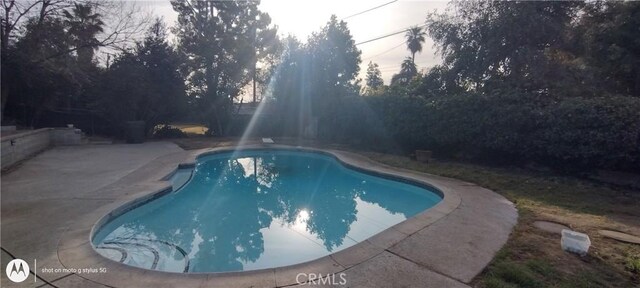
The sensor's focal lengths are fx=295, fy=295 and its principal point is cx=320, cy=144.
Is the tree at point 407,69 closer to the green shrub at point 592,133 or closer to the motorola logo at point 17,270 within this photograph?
the green shrub at point 592,133

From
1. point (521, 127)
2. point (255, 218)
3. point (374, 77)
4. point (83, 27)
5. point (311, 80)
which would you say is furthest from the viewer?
point (374, 77)

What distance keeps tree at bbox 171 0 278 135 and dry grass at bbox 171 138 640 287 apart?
508 inches

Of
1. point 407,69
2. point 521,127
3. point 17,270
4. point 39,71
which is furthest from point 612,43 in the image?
point 407,69

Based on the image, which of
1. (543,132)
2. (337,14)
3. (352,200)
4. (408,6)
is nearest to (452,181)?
(352,200)

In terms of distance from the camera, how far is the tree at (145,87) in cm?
1355

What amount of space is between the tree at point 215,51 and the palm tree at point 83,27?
4.53 m

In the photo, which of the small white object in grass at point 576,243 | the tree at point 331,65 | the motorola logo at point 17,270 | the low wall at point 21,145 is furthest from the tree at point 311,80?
the motorola logo at point 17,270

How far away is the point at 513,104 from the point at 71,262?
1003cm

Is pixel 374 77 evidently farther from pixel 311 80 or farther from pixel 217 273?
pixel 217 273

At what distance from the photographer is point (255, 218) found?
5938 mm

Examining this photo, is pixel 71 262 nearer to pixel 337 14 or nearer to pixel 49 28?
pixel 49 28

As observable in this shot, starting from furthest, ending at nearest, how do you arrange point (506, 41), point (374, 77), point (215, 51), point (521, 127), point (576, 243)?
point (374, 77), point (215, 51), point (506, 41), point (521, 127), point (576, 243)

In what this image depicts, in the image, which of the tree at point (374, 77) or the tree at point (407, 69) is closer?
the tree at point (374, 77)

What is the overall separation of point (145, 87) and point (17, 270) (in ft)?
41.3
